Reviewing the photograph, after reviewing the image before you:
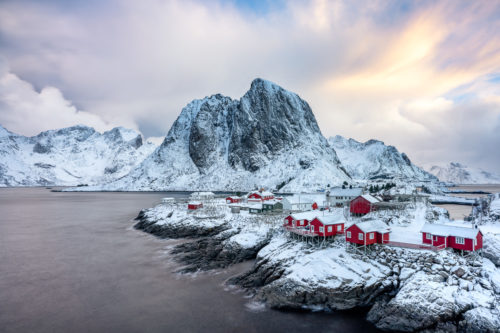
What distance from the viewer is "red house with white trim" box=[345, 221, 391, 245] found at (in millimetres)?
28766

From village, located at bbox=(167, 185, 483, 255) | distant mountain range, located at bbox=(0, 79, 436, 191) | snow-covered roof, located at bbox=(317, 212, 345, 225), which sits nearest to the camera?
village, located at bbox=(167, 185, 483, 255)

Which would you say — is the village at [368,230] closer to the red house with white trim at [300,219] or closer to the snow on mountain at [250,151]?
the red house with white trim at [300,219]

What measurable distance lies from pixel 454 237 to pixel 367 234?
808 cm

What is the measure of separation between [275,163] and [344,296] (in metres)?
134

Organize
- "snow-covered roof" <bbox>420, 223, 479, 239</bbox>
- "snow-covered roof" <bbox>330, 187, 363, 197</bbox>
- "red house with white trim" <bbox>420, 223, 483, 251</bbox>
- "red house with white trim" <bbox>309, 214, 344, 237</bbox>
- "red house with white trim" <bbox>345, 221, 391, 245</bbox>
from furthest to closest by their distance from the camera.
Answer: "snow-covered roof" <bbox>330, 187, 363, 197</bbox> → "red house with white trim" <bbox>309, 214, 344, 237</bbox> → "red house with white trim" <bbox>345, 221, 391, 245</bbox> → "snow-covered roof" <bbox>420, 223, 479, 239</bbox> → "red house with white trim" <bbox>420, 223, 483, 251</bbox>

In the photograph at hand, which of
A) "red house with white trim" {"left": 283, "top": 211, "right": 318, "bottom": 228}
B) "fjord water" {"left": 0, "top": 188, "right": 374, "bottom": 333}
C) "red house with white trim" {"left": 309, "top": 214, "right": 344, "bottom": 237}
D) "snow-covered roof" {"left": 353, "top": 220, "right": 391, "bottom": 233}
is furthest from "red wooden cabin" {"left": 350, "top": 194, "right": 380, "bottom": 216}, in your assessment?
"fjord water" {"left": 0, "top": 188, "right": 374, "bottom": 333}

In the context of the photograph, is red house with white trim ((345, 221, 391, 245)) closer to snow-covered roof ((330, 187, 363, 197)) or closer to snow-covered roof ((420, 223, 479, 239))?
snow-covered roof ((420, 223, 479, 239))

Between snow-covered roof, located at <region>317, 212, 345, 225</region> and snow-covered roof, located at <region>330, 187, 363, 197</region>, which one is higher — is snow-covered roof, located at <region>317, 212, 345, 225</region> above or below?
below

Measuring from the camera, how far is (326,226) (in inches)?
1282

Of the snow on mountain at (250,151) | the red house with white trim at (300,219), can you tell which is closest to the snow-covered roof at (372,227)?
the red house with white trim at (300,219)

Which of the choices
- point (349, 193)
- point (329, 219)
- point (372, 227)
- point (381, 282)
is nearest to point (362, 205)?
point (329, 219)

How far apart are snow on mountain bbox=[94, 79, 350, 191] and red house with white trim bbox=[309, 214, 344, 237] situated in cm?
9620

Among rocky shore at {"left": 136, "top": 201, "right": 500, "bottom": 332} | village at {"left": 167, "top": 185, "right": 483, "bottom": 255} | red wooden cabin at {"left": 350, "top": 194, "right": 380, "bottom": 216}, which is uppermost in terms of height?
red wooden cabin at {"left": 350, "top": 194, "right": 380, "bottom": 216}

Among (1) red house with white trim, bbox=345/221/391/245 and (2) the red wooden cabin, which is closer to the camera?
(1) red house with white trim, bbox=345/221/391/245
